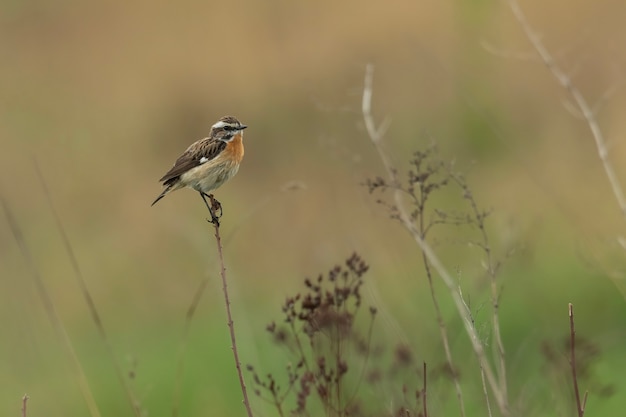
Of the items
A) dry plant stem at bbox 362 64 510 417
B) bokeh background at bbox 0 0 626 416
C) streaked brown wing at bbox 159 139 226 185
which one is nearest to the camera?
dry plant stem at bbox 362 64 510 417

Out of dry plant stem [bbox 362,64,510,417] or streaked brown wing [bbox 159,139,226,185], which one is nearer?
dry plant stem [bbox 362,64,510,417]

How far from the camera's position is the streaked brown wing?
4023mm

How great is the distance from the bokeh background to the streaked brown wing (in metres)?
0.82

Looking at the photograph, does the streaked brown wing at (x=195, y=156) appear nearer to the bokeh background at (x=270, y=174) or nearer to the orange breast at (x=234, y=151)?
the orange breast at (x=234, y=151)

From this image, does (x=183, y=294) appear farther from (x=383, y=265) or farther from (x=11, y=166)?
(x=11, y=166)

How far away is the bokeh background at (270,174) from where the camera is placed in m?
6.54

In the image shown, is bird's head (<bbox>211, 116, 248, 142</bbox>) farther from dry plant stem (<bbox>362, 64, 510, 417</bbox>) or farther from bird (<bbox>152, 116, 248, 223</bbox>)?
dry plant stem (<bbox>362, 64, 510, 417</bbox>)

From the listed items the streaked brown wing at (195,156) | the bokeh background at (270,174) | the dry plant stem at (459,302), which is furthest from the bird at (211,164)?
the dry plant stem at (459,302)

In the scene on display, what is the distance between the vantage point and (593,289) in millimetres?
7047

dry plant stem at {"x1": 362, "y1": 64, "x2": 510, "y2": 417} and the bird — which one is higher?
the bird

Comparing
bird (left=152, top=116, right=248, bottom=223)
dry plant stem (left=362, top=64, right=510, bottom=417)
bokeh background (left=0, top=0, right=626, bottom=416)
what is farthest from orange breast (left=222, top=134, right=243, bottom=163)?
dry plant stem (left=362, top=64, right=510, bottom=417)

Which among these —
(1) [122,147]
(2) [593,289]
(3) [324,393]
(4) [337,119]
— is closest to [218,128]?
(3) [324,393]

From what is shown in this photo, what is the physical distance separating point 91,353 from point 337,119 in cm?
375

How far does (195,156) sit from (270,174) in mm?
6685
